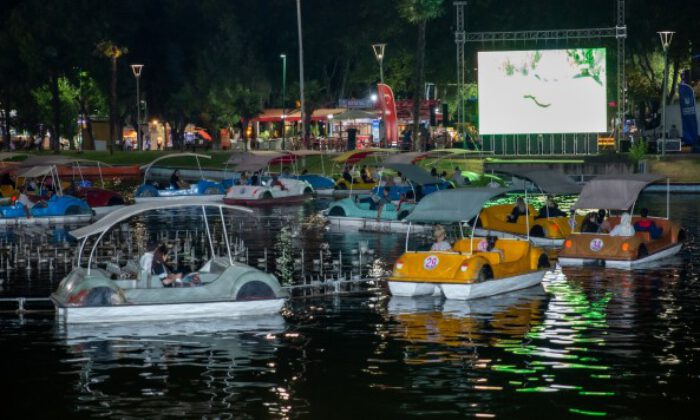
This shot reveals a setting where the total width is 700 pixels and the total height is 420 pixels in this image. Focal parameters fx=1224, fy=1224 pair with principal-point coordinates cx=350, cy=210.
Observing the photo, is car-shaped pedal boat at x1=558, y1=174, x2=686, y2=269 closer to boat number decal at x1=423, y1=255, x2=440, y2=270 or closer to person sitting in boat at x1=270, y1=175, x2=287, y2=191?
boat number decal at x1=423, y1=255, x2=440, y2=270

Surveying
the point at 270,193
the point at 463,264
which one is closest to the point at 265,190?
the point at 270,193

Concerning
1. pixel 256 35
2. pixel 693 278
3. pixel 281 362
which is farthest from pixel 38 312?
pixel 256 35

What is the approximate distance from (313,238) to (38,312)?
50.3ft

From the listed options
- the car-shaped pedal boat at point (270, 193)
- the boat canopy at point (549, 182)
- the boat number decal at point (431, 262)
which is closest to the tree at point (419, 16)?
the car-shaped pedal boat at point (270, 193)

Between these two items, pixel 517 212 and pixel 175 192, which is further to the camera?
pixel 175 192

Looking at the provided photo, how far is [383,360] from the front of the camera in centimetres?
1947

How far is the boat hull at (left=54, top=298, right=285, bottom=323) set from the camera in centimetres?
2243

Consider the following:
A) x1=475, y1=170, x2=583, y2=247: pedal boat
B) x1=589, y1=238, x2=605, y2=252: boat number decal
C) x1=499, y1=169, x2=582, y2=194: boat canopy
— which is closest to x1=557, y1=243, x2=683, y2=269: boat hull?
x1=589, y1=238, x2=605, y2=252: boat number decal

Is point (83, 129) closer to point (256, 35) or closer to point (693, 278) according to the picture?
point (256, 35)

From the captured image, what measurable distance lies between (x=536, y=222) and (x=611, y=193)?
13.7 feet

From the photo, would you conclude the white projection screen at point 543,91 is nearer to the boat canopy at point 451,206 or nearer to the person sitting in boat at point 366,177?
the person sitting in boat at point 366,177

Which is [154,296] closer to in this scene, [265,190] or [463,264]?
[463,264]

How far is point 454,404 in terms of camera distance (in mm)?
16594

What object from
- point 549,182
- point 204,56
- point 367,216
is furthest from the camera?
point 204,56
